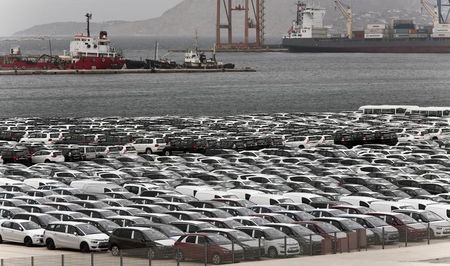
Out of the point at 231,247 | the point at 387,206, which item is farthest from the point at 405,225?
the point at 231,247

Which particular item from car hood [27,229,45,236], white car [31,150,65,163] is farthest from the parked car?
white car [31,150,65,163]

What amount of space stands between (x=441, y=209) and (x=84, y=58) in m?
155

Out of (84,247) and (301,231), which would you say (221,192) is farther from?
(84,247)

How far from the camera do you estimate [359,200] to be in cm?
3738

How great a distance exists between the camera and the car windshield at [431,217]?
33438mm

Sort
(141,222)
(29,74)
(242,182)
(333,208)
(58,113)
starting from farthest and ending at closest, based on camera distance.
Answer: (29,74)
(58,113)
(242,182)
(333,208)
(141,222)

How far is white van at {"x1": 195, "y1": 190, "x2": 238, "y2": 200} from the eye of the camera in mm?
38934

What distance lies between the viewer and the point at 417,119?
7744 centimetres

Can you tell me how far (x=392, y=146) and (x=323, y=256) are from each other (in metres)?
32.5

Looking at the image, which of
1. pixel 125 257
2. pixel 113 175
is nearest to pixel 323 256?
pixel 125 257

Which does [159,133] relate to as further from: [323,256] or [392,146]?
[323,256]

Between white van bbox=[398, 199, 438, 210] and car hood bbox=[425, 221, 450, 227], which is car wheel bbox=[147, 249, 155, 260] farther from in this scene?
white van bbox=[398, 199, 438, 210]

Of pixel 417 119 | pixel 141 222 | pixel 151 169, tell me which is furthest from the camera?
pixel 417 119

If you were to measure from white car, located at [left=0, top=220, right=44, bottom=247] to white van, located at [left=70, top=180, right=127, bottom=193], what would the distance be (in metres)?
8.13
